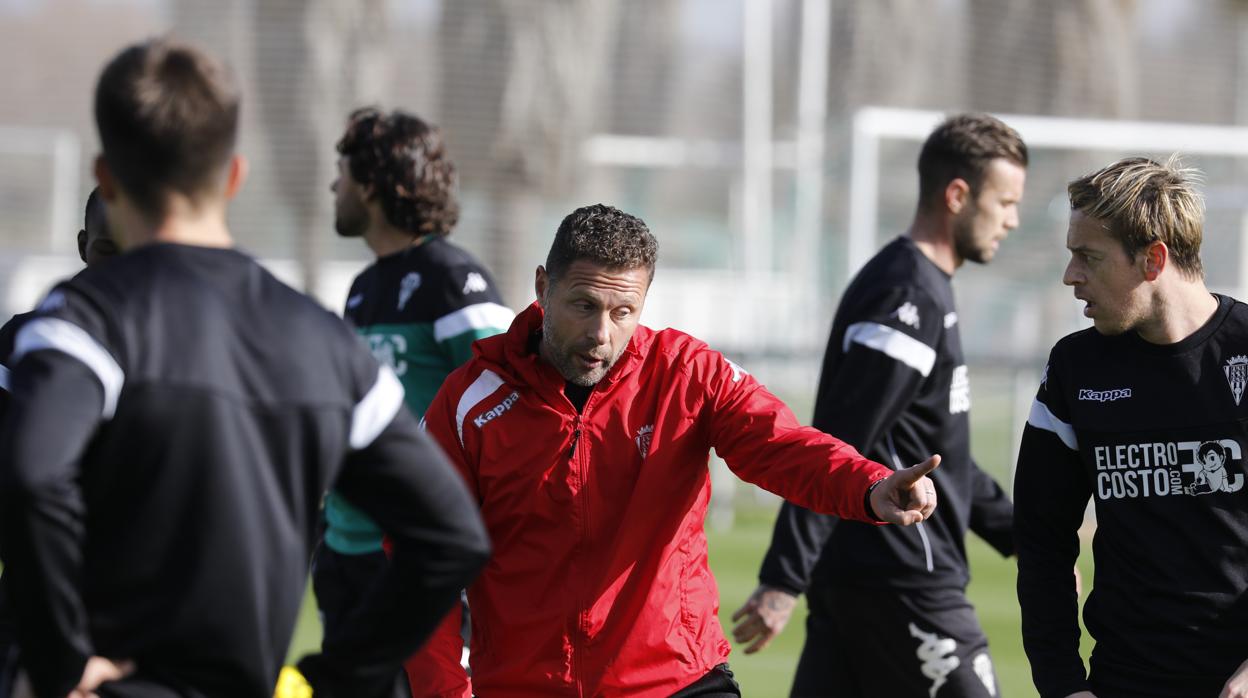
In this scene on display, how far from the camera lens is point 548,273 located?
393 cm

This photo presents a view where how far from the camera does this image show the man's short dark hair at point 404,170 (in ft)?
18.2

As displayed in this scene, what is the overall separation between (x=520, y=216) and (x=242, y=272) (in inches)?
617

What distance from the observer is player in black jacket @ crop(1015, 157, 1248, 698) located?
3.49 m

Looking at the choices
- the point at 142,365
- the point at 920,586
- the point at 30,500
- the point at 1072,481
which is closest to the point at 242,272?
the point at 142,365

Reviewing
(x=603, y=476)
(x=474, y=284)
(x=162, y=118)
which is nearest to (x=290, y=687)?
(x=474, y=284)

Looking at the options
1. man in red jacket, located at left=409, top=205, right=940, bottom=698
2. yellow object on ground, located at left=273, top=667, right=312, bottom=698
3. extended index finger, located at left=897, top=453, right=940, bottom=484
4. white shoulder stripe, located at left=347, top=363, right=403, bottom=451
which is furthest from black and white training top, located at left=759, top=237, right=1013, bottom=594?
white shoulder stripe, located at left=347, top=363, right=403, bottom=451

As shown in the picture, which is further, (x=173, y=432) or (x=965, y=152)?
(x=965, y=152)

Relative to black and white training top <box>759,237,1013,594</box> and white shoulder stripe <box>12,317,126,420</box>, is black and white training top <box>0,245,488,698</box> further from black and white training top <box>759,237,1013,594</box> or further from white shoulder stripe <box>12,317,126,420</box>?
black and white training top <box>759,237,1013,594</box>

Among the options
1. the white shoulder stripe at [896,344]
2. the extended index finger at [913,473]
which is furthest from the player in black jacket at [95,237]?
the white shoulder stripe at [896,344]

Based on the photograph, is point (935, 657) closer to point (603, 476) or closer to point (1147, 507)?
point (1147, 507)

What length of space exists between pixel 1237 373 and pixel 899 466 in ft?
4.92

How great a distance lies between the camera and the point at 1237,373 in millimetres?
3512

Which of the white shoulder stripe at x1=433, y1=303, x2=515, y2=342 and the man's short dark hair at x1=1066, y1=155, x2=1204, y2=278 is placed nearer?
the man's short dark hair at x1=1066, y1=155, x2=1204, y2=278

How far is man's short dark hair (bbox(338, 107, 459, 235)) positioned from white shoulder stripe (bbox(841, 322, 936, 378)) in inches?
66.0
